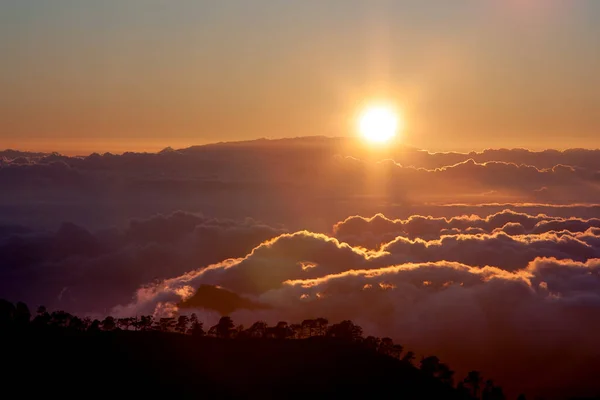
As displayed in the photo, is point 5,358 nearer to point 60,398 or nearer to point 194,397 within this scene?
point 60,398

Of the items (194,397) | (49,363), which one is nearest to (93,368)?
(49,363)

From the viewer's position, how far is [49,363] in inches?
7810

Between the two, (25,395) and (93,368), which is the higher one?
(93,368)

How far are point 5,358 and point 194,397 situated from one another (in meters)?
45.1

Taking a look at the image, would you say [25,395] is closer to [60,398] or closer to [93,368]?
[60,398]

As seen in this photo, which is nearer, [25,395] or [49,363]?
[25,395]

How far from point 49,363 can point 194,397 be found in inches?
1372

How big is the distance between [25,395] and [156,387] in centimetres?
3001

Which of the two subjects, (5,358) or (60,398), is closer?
(60,398)

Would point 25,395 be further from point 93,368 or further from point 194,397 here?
point 194,397

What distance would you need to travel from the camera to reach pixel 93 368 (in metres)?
199

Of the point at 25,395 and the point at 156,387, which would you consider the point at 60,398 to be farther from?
the point at 156,387

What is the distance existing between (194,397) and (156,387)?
29.6 feet

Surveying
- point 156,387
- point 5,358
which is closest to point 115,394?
point 156,387
